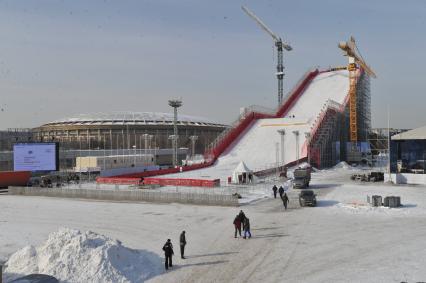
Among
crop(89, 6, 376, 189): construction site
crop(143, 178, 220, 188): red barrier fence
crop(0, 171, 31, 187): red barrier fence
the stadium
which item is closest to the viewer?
crop(143, 178, 220, 188): red barrier fence

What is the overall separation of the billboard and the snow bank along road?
547 inches

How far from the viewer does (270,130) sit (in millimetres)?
64500

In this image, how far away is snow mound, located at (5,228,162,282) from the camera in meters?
14.2

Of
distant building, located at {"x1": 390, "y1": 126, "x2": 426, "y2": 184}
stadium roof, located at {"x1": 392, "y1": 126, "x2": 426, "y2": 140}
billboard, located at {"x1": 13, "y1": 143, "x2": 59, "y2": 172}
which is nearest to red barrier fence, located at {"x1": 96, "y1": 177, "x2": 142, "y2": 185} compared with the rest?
billboard, located at {"x1": 13, "y1": 143, "x2": 59, "y2": 172}

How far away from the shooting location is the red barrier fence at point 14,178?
4609 cm

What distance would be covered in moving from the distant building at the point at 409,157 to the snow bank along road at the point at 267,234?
530cm

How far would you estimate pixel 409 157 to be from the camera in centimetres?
4059

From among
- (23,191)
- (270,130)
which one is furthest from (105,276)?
(270,130)

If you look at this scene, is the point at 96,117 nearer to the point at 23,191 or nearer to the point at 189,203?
the point at 23,191

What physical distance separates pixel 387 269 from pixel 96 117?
4743 inches

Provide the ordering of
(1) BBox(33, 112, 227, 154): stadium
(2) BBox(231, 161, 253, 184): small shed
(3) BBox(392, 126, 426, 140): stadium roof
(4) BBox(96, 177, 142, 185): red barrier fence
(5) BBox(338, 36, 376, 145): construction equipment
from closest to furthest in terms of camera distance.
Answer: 1. (3) BBox(392, 126, 426, 140): stadium roof
2. (2) BBox(231, 161, 253, 184): small shed
3. (4) BBox(96, 177, 142, 185): red barrier fence
4. (5) BBox(338, 36, 376, 145): construction equipment
5. (1) BBox(33, 112, 227, 154): stadium

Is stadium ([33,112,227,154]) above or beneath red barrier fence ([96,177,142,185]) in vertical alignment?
above

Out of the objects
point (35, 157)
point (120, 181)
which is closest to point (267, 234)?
point (120, 181)

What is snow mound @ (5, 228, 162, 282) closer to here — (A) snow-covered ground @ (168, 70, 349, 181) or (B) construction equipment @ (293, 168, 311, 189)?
(B) construction equipment @ (293, 168, 311, 189)
